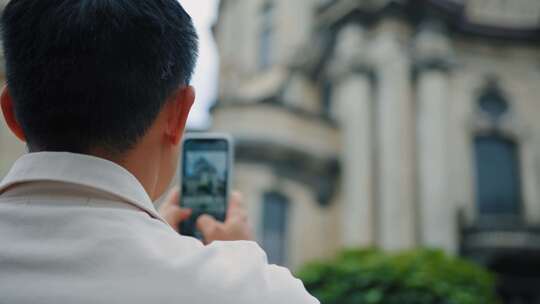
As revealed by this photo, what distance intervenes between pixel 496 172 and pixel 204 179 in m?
17.0

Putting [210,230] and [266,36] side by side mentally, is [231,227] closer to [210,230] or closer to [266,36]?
[210,230]

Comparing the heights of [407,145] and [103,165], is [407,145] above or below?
above

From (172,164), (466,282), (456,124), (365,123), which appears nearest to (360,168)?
(365,123)

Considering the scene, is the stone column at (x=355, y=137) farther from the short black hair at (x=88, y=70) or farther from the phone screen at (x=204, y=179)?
the short black hair at (x=88, y=70)

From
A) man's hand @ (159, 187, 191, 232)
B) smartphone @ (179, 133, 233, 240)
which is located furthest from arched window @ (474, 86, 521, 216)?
man's hand @ (159, 187, 191, 232)

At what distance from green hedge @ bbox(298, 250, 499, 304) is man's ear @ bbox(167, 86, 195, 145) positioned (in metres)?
12.1

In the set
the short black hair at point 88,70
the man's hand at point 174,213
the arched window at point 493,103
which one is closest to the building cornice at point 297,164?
the arched window at point 493,103

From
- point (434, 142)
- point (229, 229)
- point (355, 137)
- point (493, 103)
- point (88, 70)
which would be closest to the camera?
point (88, 70)

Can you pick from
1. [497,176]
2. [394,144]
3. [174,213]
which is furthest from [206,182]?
[497,176]

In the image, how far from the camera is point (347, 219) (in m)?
16.9

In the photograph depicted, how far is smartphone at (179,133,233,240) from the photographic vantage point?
1.99 metres

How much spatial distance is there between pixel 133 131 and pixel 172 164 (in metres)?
0.16

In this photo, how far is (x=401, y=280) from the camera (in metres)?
13.1

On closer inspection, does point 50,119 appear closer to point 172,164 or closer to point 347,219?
point 172,164
